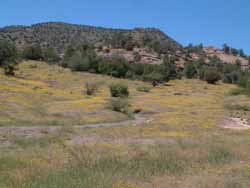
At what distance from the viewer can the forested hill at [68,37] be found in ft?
504

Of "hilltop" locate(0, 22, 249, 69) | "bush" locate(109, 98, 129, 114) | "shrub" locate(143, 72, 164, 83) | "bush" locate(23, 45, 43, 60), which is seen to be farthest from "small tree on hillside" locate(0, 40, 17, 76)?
"hilltop" locate(0, 22, 249, 69)

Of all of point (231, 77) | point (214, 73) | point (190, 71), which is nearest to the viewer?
point (214, 73)

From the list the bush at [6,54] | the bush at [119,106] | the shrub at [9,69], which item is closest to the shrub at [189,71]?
the bush at [6,54]

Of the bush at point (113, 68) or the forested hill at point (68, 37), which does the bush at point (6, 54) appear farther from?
the forested hill at point (68, 37)

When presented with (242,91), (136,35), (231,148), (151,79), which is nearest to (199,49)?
(136,35)

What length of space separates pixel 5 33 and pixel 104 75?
8819cm

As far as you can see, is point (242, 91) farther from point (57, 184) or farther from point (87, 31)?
point (87, 31)

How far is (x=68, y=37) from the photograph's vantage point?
168625mm

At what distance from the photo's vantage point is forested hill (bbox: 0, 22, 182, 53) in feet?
504

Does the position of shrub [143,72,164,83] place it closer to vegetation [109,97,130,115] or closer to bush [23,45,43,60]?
bush [23,45,43,60]

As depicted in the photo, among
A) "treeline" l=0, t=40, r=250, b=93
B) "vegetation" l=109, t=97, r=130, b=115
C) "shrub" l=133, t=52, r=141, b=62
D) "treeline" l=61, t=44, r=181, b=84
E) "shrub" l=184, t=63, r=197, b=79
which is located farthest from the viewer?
"shrub" l=133, t=52, r=141, b=62

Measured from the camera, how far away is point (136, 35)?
182 metres

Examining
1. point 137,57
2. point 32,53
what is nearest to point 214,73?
point 137,57

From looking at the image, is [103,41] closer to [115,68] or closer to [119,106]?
[115,68]
